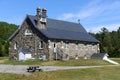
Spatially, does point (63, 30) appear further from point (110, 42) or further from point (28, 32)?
point (110, 42)

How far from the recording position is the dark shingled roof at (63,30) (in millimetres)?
67619

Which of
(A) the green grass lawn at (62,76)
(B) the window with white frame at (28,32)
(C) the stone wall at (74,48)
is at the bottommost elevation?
(A) the green grass lawn at (62,76)

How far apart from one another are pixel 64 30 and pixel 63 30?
44 centimetres

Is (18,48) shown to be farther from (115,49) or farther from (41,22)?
(115,49)

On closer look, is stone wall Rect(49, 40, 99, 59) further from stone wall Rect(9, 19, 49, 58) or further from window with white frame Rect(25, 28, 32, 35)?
window with white frame Rect(25, 28, 32, 35)

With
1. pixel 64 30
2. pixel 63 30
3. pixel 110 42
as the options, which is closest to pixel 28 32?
pixel 63 30

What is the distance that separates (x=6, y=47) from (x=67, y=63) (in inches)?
1892

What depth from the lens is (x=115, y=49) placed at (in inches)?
3957

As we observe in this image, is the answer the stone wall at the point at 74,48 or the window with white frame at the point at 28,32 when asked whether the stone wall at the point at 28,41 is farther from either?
the stone wall at the point at 74,48

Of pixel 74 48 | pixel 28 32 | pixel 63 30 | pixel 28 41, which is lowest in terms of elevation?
pixel 74 48

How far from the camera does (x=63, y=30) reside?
73562mm

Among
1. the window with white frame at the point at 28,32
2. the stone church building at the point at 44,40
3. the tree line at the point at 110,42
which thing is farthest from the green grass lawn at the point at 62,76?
the tree line at the point at 110,42

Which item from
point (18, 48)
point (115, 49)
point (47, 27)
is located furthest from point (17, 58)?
point (115, 49)

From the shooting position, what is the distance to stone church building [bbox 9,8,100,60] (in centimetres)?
6638
